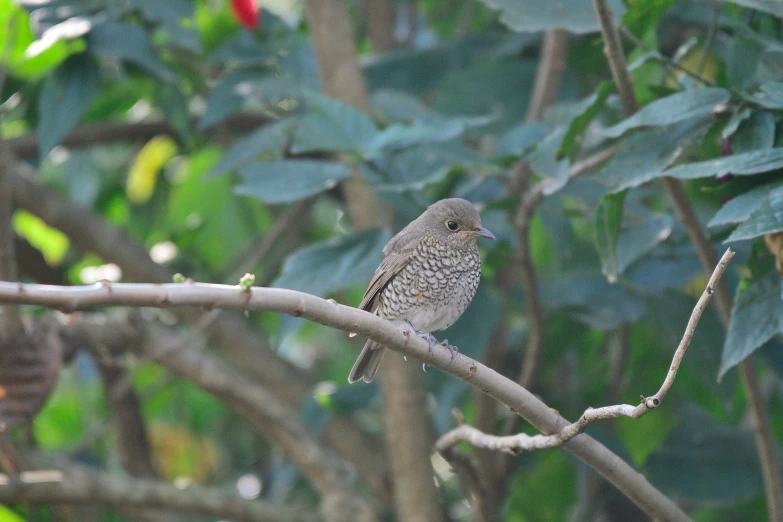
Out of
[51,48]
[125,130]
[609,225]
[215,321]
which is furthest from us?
[125,130]

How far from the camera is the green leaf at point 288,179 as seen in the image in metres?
3.47

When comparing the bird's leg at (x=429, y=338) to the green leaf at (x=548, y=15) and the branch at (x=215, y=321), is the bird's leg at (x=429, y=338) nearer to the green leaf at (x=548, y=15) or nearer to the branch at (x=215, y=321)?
the green leaf at (x=548, y=15)

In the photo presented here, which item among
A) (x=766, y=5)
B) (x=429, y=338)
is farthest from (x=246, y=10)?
(x=766, y=5)

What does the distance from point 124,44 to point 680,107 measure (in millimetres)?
2351

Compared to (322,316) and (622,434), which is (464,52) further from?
(322,316)

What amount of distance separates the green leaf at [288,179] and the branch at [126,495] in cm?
152

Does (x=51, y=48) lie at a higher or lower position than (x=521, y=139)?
higher

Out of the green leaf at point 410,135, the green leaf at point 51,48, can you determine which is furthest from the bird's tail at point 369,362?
the green leaf at point 51,48

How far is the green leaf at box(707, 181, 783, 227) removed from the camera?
2.53m

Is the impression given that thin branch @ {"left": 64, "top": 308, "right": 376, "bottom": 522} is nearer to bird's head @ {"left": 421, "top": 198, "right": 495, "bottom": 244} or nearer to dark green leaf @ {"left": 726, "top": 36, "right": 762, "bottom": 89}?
bird's head @ {"left": 421, "top": 198, "right": 495, "bottom": 244}

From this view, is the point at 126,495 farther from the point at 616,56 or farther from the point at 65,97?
the point at 616,56

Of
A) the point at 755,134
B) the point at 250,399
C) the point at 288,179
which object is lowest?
the point at 250,399

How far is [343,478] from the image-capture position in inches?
177

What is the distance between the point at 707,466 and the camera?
4164 millimetres
